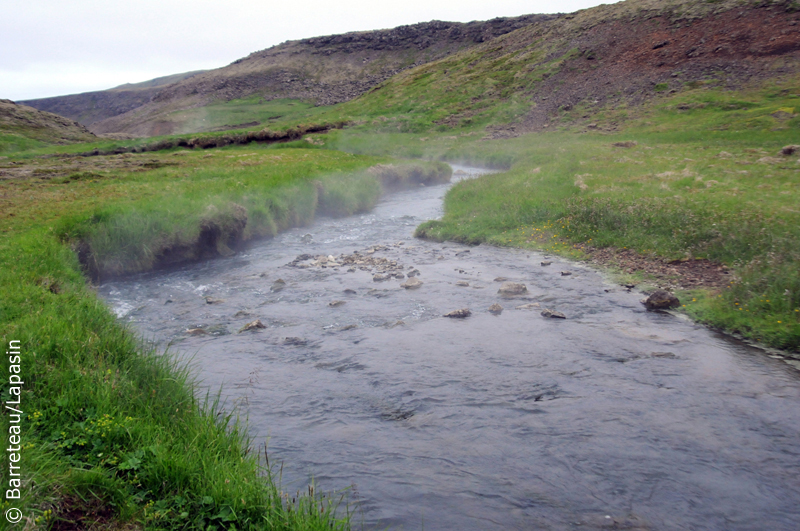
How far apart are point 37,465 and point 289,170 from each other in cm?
2485

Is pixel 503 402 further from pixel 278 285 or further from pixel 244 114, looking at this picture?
pixel 244 114

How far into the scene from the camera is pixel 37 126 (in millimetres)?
57281

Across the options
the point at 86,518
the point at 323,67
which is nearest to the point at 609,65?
the point at 86,518

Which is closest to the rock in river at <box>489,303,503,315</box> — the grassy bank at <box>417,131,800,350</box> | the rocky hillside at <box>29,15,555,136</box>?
the grassy bank at <box>417,131,800,350</box>

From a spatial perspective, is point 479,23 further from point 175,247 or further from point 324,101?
point 175,247

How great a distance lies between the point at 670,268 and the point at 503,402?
8.54 metres

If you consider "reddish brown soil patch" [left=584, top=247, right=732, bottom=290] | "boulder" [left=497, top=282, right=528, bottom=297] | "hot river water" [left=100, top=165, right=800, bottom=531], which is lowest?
"hot river water" [left=100, top=165, right=800, bottom=531]

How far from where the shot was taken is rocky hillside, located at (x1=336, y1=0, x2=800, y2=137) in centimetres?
4641

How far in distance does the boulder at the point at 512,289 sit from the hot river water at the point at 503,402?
16.6 inches

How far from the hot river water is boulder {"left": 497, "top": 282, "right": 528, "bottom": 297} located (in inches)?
16.6

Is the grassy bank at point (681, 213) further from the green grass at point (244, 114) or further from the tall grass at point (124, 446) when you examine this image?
the green grass at point (244, 114)

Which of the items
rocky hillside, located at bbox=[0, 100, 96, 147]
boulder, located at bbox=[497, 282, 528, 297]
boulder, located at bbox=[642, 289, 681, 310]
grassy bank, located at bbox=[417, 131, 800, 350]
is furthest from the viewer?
rocky hillside, located at bbox=[0, 100, 96, 147]

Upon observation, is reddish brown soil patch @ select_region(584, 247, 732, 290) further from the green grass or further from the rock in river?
the green grass

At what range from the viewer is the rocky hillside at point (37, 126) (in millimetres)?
52750
